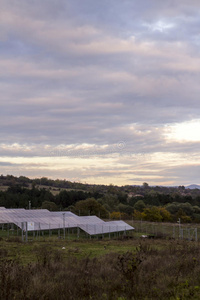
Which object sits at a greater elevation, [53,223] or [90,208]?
[53,223]

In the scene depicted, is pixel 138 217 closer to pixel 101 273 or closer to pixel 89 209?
pixel 89 209

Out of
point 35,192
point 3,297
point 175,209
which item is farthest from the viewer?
point 35,192

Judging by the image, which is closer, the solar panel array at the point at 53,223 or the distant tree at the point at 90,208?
the solar panel array at the point at 53,223

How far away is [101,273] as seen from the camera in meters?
10.9

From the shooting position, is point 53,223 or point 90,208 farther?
point 90,208

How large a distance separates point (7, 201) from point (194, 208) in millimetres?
44927

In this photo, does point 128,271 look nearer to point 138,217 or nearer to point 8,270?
point 8,270

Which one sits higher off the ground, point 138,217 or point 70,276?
point 70,276

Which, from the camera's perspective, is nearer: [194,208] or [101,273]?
[101,273]

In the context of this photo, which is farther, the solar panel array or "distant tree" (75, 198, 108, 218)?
"distant tree" (75, 198, 108, 218)

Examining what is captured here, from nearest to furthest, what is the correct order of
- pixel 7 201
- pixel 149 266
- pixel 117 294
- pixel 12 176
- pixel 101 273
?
1. pixel 117 294
2. pixel 101 273
3. pixel 149 266
4. pixel 7 201
5. pixel 12 176

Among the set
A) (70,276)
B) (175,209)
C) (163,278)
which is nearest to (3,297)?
(70,276)

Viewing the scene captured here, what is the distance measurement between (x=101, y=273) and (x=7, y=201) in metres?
66.9

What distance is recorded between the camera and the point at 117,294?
27.8ft
